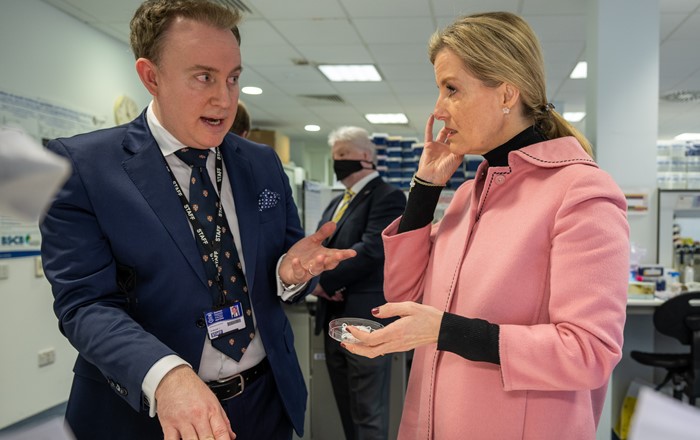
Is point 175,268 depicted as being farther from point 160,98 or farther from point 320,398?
point 320,398

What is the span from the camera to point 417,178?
4.50 ft

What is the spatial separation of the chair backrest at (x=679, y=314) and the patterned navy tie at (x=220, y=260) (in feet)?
8.59

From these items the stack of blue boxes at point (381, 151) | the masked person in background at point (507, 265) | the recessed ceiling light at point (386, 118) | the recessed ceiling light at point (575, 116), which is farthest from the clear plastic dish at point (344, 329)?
the recessed ceiling light at point (575, 116)

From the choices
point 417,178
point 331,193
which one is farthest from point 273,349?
point 331,193

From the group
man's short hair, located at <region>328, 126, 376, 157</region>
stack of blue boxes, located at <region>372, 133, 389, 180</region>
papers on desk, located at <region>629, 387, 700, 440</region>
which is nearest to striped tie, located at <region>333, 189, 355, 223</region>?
man's short hair, located at <region>328, 126, 376, 157</region>

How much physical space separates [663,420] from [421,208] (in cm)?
82

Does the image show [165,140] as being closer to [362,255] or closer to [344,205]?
[362,255]

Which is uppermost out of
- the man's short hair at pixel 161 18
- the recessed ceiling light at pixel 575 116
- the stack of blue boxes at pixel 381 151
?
the recessed ceiling light at pixel 575 116

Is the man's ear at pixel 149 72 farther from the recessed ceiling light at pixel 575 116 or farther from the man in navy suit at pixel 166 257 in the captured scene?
the recessed ceiling light at pixel 575 116

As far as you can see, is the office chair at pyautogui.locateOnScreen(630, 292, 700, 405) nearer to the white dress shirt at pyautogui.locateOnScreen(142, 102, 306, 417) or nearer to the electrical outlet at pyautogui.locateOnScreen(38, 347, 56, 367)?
the white dress shirt at pyautogui.locateOnScreen(142, 102, 306, 417)

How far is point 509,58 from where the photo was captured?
3.87 ft

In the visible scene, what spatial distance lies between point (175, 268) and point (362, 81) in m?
5.93

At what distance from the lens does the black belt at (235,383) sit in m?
1.21

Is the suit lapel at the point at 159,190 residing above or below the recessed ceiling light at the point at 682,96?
below
